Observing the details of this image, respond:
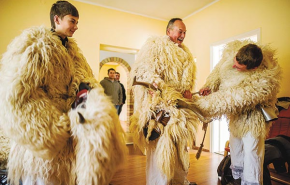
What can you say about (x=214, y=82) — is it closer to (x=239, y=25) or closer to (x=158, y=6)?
(x=239, y=25)

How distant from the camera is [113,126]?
80cm

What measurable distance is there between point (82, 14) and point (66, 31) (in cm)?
260

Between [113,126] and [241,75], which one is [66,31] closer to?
[113,126]

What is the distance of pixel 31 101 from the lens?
2.60ft

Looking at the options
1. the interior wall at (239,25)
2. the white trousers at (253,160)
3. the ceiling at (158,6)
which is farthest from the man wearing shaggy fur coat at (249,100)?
the ceiling at (158,6)

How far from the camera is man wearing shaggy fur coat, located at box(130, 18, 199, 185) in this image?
4.16 ft

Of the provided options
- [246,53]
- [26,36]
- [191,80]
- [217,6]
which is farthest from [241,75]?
[217,6]

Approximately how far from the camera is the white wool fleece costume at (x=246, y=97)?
1.47 meters

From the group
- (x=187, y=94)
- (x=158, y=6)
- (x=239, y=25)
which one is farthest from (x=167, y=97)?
(x=158, y=6)

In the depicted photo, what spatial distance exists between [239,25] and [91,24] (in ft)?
8.53

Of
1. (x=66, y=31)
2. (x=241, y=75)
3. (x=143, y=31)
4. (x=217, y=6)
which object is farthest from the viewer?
(x=143, y=31)

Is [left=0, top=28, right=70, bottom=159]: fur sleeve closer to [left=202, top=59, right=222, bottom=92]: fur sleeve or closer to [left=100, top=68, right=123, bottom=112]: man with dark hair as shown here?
[left=202, top=59, right=222, bottom=92]: fur sleeve

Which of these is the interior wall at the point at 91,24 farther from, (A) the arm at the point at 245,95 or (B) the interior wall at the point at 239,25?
(A) the arm at the point at 245,95

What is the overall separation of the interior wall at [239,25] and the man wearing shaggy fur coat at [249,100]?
0.95 m
